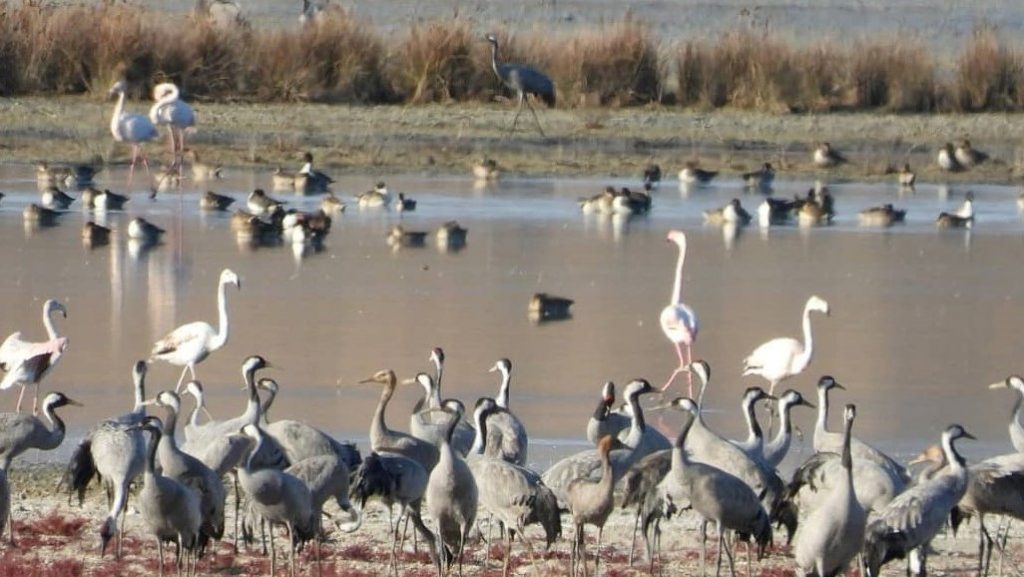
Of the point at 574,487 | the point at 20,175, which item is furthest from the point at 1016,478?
the point at 20,175

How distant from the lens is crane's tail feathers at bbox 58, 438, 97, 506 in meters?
10.4

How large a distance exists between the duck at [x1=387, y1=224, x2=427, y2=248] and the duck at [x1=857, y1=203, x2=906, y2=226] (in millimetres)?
5126

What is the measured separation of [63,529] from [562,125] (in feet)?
75.0

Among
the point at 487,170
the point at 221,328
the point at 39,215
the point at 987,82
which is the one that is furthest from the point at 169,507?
the point at 987,82

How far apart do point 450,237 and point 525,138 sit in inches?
411

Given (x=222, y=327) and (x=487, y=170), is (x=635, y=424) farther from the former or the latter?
(x=487, y=170)

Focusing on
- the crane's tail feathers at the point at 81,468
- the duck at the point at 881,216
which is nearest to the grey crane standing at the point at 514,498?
the crane's tail feathers at the point at 81,468

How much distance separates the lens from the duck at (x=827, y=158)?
29.3 meters

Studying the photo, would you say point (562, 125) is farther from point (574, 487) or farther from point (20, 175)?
point (574, 487)

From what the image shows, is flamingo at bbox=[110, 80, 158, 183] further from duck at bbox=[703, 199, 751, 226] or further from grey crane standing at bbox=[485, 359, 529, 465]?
grey crane standing at bbox=[485, 359, 529, 465]

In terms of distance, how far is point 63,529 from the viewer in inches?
401

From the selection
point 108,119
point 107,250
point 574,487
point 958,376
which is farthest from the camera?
point 108,119

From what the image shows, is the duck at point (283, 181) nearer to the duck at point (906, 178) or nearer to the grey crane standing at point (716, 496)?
the duck at point (906, 178)

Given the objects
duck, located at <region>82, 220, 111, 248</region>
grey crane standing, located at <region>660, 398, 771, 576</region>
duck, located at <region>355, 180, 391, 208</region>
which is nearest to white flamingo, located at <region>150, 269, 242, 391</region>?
grey crane standing, located at <region>660, 398, 771, 576</region>
